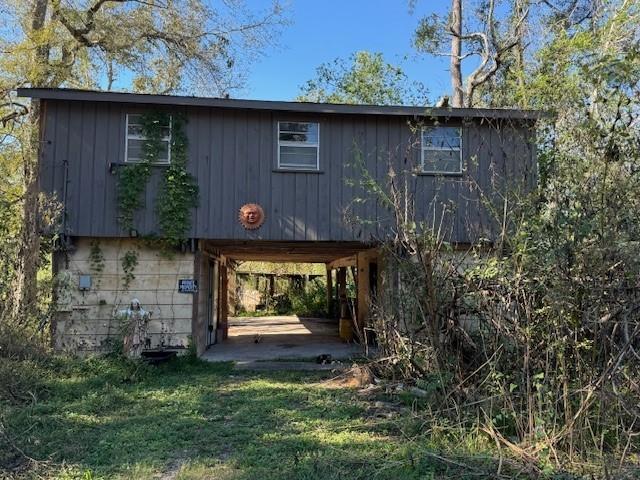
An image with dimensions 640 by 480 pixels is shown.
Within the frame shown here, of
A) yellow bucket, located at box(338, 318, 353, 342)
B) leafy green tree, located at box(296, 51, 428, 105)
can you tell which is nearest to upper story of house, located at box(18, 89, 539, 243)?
Result: yellow bucket, located at box(338, 318, 353, 342)

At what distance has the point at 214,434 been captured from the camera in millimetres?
5301

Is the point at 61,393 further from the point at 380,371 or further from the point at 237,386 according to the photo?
the point at 380,371

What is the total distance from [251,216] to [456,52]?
14.8 metres

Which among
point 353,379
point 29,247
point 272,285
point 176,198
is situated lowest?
point 353,379

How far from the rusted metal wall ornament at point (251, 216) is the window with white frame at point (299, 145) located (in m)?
0.97

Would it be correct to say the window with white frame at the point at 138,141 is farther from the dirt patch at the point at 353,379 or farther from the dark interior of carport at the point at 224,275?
the dirt patch at the point at 353,379

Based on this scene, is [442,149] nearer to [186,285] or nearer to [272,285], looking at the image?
[186,285]

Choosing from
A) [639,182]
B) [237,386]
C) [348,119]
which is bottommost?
[237,386]

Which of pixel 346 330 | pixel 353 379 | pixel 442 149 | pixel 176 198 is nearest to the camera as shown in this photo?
pixel 353 379

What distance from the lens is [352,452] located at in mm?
4633

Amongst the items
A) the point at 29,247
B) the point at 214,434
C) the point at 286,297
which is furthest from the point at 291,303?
the point at 214,434

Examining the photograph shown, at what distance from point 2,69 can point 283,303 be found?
14711 mm

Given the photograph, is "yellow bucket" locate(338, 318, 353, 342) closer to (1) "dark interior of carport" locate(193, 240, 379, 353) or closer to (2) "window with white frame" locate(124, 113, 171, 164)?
(1) "dark interior of carport" locate(193, 240, 379, 353)

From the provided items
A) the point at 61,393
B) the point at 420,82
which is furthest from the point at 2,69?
the point at 420,82
